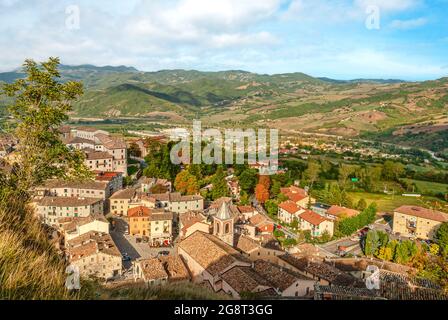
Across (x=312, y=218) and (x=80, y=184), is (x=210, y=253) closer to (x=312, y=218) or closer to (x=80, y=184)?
(x=312, y=218)

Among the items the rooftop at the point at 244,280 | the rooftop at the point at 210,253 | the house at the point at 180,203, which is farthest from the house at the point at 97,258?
the house at the point at 180,203

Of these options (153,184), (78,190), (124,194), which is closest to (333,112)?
(153,184)

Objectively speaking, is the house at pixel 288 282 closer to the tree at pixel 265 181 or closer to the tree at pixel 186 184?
the tree at pixel 186 184

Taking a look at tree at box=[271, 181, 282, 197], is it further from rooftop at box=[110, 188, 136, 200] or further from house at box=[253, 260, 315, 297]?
house at box=[253, 260, 315, 297]

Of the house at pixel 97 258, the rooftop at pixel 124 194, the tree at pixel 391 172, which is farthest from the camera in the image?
the tree at pixel 391 172

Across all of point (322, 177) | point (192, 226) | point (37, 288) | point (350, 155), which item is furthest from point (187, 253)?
point (350, 155)
